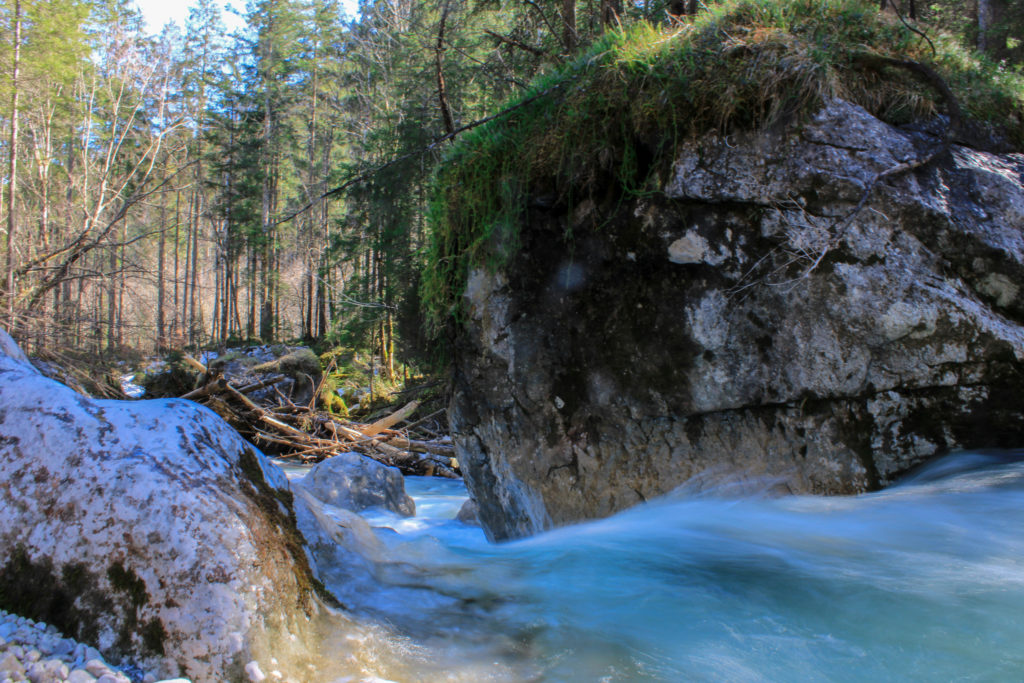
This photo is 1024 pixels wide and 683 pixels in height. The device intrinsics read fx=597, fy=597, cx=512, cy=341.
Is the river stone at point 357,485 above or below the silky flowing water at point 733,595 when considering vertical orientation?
below

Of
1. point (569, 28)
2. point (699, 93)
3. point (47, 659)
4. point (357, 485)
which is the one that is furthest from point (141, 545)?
point (569, 28)

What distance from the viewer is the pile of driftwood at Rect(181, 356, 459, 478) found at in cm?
1024

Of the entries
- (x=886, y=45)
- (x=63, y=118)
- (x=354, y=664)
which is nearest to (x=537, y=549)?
(x=354, y=664)

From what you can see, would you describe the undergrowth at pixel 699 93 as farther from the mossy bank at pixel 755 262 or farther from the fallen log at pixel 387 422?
the fallen log at pixel 387 422

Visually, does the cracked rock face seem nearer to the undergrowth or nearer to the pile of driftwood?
the undergrowth

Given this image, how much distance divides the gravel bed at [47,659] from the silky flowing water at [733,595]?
599 mm

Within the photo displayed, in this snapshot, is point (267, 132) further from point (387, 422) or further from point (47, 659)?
point (47, 659)

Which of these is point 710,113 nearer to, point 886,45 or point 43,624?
point 886,45

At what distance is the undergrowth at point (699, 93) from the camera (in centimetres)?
354

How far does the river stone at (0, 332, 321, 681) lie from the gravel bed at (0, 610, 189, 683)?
0.03 metres

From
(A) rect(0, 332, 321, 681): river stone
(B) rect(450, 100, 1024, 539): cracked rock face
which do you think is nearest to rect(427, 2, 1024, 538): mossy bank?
(B) rect(450, 100, 1024, 539): cracked rock face

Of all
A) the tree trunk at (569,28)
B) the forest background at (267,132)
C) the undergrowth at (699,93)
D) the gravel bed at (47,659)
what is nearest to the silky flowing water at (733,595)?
the gravel bed at (47,659)

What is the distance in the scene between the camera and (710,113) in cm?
361

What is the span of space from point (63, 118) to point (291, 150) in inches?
518
